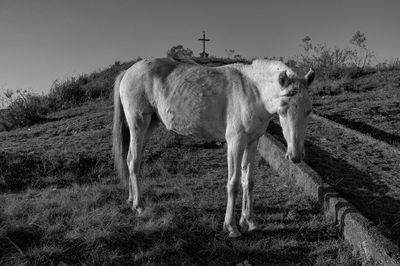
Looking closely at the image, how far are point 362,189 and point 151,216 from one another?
9.59 ft

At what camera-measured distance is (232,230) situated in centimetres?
464

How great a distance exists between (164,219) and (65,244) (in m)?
1.12

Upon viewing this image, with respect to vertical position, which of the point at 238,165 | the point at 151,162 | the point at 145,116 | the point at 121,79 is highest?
the point at 121,79

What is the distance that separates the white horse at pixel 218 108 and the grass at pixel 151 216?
0.38 metres

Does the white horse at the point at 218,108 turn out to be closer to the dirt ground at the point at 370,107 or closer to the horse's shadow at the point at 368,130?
the dirt ground at the point at 370,107

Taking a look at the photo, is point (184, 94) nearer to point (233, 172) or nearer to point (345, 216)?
point (233, 172)

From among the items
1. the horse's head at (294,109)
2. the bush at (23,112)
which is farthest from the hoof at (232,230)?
the bush at (23,112)

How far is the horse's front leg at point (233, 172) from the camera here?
178 inches

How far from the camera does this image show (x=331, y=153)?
7531 mm

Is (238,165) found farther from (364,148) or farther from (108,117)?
(108,117)

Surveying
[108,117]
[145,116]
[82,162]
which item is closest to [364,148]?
[145,116]

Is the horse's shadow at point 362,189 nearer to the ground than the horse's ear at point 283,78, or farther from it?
nearer to the ground

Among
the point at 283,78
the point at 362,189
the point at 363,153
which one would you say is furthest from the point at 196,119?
the point at 363,153

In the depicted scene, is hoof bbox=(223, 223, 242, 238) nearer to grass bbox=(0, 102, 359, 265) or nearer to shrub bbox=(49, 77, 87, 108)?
grass bbox=(0, 102, 359, 265)
